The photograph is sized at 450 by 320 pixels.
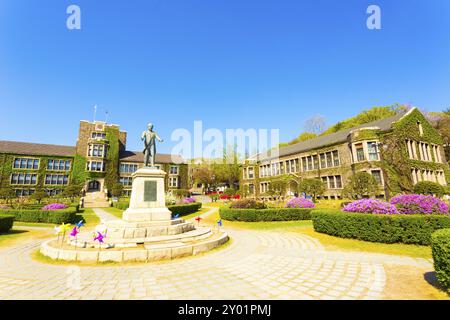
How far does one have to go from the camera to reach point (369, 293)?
4.56 metres

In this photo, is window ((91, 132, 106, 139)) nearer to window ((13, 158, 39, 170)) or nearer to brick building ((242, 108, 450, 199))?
window ((13, 158, 39, 170))

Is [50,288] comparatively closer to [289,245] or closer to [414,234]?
[289,245]

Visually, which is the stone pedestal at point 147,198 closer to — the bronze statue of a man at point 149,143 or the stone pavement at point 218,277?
the bronze statue of a man at point 149,143

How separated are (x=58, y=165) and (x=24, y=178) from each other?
5443 mm

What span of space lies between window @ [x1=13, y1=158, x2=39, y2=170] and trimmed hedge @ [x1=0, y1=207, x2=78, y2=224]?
A: 25713mm

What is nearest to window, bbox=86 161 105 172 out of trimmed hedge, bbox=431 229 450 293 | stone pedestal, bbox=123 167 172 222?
stone pedestal, bbox=123 167 172 222

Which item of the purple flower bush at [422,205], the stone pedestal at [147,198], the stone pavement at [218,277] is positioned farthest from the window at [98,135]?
the purple flower bush at [422,205]

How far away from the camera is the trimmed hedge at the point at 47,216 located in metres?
18.1

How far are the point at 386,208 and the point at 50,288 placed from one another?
46.5 ft

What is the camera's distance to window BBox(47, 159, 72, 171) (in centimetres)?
4078

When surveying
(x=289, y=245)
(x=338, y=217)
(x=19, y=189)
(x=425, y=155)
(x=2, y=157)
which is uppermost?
(x=2, y=157)

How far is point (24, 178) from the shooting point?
38.6 meters

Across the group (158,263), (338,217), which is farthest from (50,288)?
(338,217)

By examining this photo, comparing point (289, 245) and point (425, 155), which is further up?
point (425, 155)
